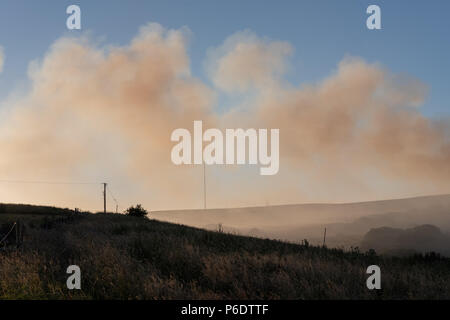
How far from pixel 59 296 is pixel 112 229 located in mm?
17676

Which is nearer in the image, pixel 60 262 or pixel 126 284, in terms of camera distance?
pixel 126 284

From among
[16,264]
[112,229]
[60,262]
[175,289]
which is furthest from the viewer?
[112,229]

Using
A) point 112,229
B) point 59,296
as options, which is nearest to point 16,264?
point 59,296

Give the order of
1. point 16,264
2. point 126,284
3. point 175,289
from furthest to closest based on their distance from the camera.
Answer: point 16,264 → point 126,284 → point 175,289
